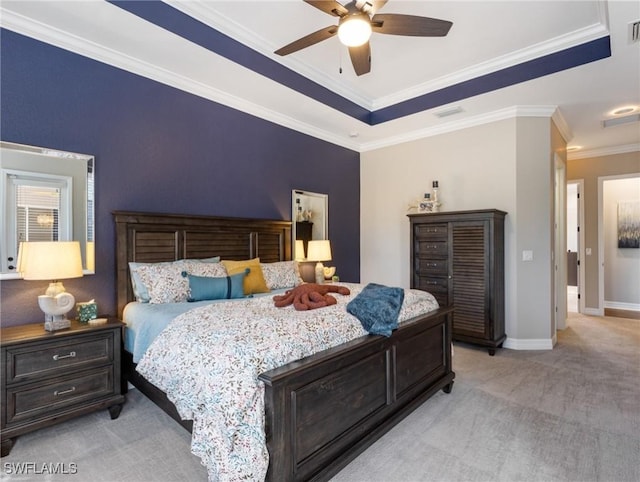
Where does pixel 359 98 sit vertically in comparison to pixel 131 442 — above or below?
above

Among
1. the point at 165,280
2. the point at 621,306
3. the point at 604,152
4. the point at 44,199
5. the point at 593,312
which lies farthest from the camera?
the point at 621,306

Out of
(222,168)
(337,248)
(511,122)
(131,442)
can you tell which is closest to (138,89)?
(222,168)

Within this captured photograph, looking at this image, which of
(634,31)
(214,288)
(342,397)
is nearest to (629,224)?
(634,31)

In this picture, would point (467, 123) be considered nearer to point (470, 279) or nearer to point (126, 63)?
point (470, 279)

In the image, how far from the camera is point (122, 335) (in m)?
2.69

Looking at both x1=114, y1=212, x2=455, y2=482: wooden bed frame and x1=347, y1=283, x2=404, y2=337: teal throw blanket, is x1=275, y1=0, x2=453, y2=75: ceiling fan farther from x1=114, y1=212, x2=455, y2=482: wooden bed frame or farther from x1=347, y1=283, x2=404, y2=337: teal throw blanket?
x1=114, y1=212, x2=455, y2=482: wooden bed frame

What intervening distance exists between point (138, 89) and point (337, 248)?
3.41m

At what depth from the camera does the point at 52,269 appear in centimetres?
233

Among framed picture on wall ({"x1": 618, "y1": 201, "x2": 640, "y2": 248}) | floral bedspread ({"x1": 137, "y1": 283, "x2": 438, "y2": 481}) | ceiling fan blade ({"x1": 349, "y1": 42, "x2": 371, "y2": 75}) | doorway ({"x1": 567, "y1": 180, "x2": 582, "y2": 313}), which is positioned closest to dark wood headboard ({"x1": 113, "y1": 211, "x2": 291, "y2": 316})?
floral bedspread ({"x1": 137, "y1": 283, "x2": 438, "y2": 481})

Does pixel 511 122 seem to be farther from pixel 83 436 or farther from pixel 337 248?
pixel 83 436

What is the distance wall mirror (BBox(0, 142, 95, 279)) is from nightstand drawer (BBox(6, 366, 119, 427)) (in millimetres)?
860

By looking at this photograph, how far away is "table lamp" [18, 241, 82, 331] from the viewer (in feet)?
7.54

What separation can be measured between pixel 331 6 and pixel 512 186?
3.21m

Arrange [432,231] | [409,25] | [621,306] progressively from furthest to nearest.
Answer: [621,306] < [432,231] < [409,25]
